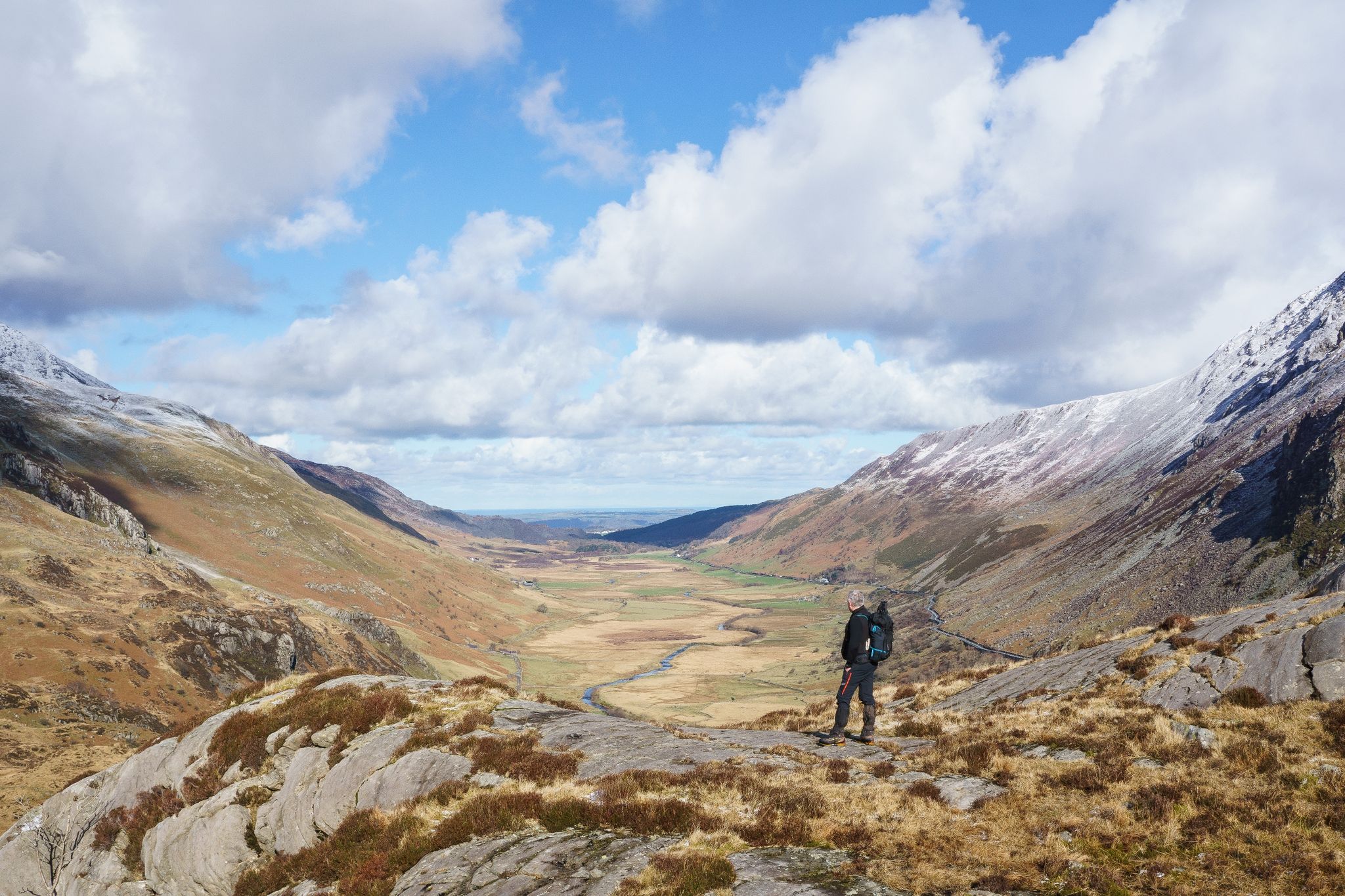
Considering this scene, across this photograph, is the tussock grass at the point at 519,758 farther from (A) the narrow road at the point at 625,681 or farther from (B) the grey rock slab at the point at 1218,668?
(A) the narrow road at the point at 625,681

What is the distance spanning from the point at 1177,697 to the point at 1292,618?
5435 millimetres

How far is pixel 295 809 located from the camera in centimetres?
2173

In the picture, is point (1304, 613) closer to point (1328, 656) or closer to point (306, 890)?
point (1328, 656)

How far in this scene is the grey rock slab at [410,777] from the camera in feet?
63.7

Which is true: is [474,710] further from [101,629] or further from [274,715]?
[101,629]

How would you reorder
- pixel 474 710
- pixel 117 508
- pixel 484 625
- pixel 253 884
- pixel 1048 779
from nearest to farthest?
pixel 1048 779 < pixel 253 884 < pixel 474 710 < pixel 117 508 < pixel 484 625

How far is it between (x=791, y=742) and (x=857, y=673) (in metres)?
3.90

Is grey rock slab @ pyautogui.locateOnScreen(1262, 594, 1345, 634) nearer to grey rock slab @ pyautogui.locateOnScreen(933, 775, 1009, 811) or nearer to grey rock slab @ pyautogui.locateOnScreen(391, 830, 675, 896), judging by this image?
grey rock slab @ pyautogui.locateOnScreen(933, 775, 1009, 811)

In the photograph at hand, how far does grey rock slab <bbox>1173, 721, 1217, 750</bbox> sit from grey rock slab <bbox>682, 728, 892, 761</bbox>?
7.61 meters

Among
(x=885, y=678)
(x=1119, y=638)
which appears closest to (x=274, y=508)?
(x=885, y=678)

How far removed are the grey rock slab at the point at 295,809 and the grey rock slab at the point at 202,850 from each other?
0.67 m

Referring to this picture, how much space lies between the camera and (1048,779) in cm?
1598

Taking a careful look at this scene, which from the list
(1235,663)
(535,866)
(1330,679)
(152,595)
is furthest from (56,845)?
(152,595)

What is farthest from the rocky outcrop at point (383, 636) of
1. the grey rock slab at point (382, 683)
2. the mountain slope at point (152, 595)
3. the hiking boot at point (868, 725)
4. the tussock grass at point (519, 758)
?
the hiking boot at point (868, 725)
